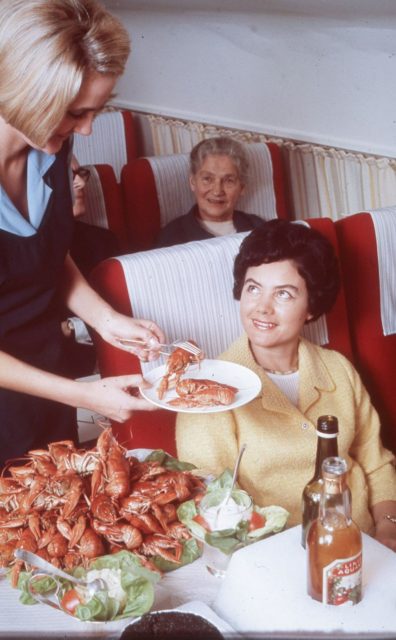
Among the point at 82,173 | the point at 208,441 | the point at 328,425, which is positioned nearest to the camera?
the point at 328,425

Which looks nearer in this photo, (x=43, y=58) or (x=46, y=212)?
(x=43, y=58)

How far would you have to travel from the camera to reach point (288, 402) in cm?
178

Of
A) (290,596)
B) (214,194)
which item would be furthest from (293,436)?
(214,194)

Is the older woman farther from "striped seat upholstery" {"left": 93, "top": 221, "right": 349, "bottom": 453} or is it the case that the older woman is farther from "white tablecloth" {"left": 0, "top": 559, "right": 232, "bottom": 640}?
"white tablecloth" {"left": 0, "top": 559, "right": 232, "bottom": 640}

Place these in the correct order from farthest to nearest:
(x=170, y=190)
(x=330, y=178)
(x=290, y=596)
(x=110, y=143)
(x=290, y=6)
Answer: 1. (x=110, y=143)
2. (x=170, y=190)
3. (x=330, y=178)
4. (x=290, y=6)
5. (x=290, y=596)

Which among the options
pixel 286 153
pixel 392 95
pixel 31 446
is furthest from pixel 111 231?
pixel 31 446

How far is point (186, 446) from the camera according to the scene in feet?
5.51

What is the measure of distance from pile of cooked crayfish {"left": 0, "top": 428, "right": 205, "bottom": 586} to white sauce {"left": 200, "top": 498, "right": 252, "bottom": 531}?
0.08m

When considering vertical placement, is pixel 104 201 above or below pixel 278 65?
below

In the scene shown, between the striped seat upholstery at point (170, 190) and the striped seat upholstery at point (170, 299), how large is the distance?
1536mm

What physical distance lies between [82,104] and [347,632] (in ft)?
3.44

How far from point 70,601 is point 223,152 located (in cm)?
253

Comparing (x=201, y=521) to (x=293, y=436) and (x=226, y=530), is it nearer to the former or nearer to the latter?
(x=226, y=530)

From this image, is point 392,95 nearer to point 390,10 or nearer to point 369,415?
point 390,10
